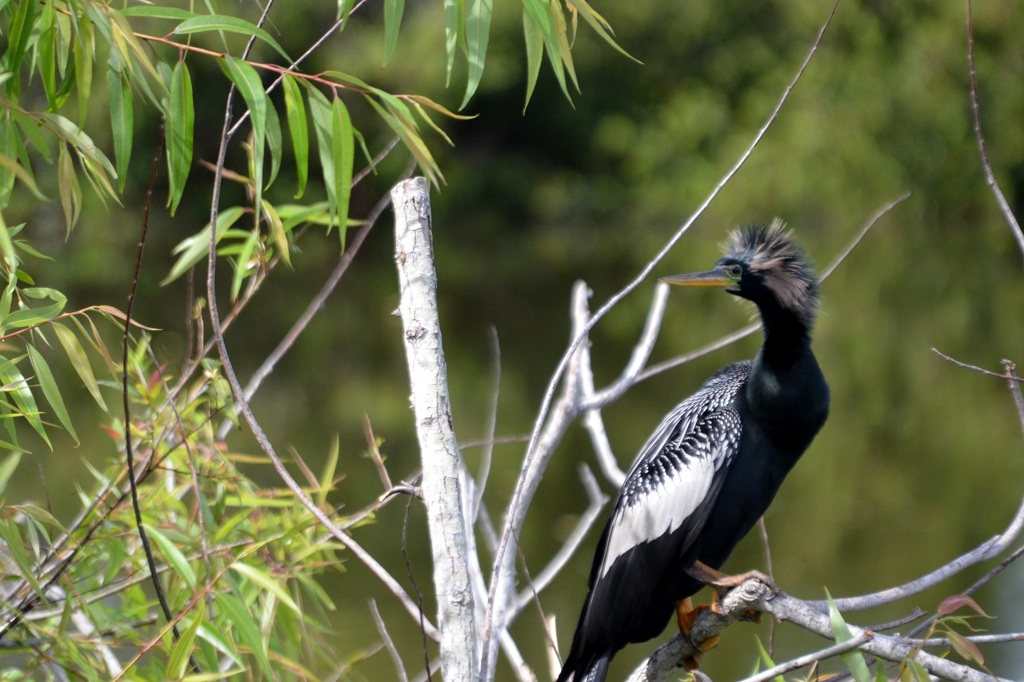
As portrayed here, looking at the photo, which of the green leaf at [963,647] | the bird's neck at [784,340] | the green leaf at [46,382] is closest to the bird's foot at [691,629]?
the bird's neck at [784,340]

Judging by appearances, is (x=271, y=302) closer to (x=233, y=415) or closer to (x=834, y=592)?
(x=834, y=592)

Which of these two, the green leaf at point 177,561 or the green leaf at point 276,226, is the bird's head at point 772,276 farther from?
the green leaf at point 177,561

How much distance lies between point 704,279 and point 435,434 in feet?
3.78

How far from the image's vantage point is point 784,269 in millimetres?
2455

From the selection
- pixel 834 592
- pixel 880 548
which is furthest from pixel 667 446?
pixel 880 548

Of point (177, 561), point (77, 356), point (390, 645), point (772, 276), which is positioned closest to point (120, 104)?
point (77, 356)

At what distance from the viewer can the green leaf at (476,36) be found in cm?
153

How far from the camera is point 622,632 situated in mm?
2414

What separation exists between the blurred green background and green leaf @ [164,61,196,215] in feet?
0.68

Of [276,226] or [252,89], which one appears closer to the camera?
[252,89]

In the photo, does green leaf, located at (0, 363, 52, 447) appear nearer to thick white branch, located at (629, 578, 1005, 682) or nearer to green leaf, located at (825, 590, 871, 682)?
thick white branch, located at (629, 578, 1005, 682)

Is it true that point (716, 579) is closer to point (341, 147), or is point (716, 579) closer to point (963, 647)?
point (963, 647)

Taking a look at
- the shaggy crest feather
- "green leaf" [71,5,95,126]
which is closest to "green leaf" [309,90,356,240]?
"green leaf" [71,5,95,126]

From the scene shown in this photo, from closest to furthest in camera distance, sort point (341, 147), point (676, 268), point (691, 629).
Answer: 1. point (341, 147)
2. point (691, 629)
3. point (676, 268)
